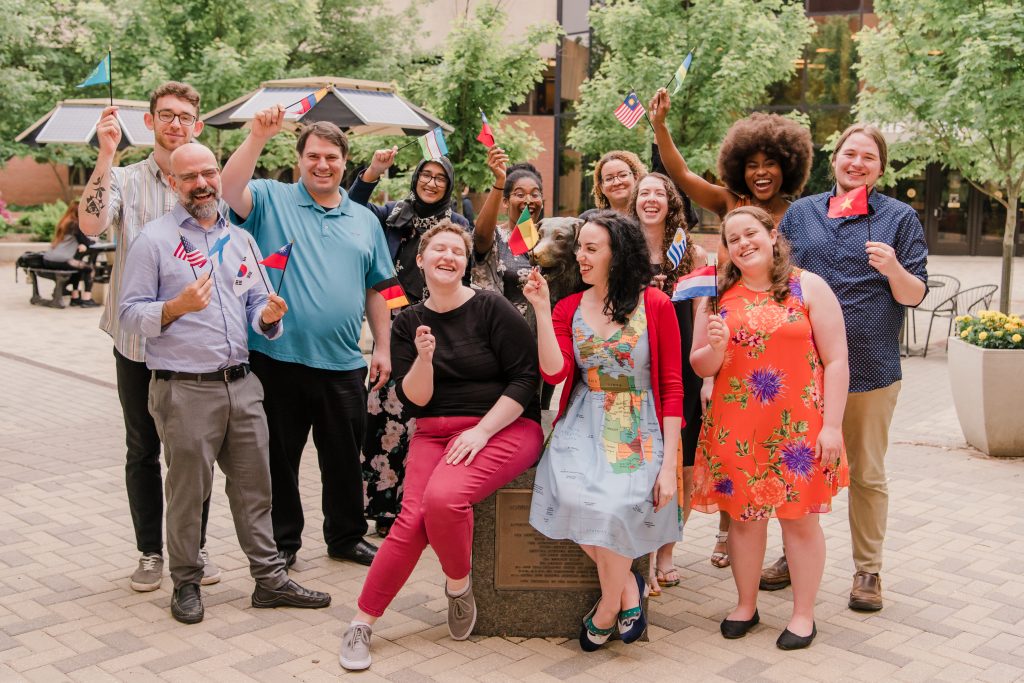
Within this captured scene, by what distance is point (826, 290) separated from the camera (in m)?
4.23

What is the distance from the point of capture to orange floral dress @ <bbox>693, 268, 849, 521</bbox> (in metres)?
4.17

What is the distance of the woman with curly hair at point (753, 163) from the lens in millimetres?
4969

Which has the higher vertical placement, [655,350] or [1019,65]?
[1019,65]

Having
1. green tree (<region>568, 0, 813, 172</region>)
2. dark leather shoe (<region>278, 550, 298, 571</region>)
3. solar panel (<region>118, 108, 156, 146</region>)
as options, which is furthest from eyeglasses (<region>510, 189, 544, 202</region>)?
green tree (<region>568, 0, 813, 172</region>)

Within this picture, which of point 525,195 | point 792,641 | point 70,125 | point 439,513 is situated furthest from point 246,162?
point 70,125

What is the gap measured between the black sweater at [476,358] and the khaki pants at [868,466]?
1.48 metres

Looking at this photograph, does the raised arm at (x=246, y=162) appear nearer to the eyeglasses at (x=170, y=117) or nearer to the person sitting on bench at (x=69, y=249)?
the eyeglasses at (x=170, y=117)

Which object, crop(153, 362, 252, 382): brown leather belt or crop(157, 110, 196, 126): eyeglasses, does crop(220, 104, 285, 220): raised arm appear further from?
crop(153, 362, 252, 382): brown leather belt

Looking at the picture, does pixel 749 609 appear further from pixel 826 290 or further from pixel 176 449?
pixel 176 449

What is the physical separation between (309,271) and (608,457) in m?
1.68

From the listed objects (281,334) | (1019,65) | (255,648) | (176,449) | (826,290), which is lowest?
(255,648)

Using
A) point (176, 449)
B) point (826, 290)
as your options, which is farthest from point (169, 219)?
point (826, 290)

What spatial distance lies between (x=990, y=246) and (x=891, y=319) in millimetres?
29748

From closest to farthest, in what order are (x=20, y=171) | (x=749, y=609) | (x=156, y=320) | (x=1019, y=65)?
(x=156, y=320), (x=749, y=609), (x=1019, y=65), (x=20, y=171)
